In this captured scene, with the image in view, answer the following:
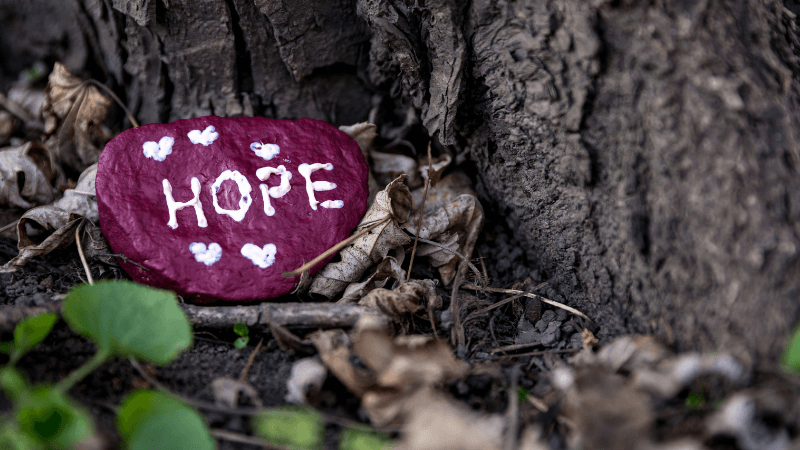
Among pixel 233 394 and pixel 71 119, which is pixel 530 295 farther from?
pixel 71 119

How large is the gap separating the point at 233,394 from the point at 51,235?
114 cm

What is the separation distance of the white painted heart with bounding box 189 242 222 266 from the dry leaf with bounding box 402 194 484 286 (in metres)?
0.75

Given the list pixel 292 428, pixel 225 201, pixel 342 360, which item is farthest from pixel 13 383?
→ pixel 225 201

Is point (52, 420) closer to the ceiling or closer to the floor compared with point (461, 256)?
closer to the ceiling

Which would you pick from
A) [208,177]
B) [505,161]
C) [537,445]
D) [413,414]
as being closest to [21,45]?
[208,177]

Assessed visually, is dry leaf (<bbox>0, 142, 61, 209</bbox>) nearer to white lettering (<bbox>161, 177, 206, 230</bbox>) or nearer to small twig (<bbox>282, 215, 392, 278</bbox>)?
white lettering (<bbox>161, 177, 206, 230</bbox>)

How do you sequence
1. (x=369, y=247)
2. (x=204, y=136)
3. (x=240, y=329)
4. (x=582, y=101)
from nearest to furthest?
(x=582, y=101) → (x=240, y=329) → (x=369, y=247) → (x=204, y=136)

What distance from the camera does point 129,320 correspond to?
141 cm

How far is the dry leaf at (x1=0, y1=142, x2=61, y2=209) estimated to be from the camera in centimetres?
223

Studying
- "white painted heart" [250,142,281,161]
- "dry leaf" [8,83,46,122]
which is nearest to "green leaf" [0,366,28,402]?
"white painted heart" [250,142,281,161]

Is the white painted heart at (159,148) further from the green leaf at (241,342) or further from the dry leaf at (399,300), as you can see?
the dry leaf at (399,300)

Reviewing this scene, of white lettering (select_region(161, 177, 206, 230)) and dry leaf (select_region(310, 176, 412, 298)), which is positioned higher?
white lettering (select_region(161, 177, 206, 230))

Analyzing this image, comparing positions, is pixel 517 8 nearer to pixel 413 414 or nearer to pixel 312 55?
pixel 312 55

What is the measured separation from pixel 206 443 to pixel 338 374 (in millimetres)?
391
